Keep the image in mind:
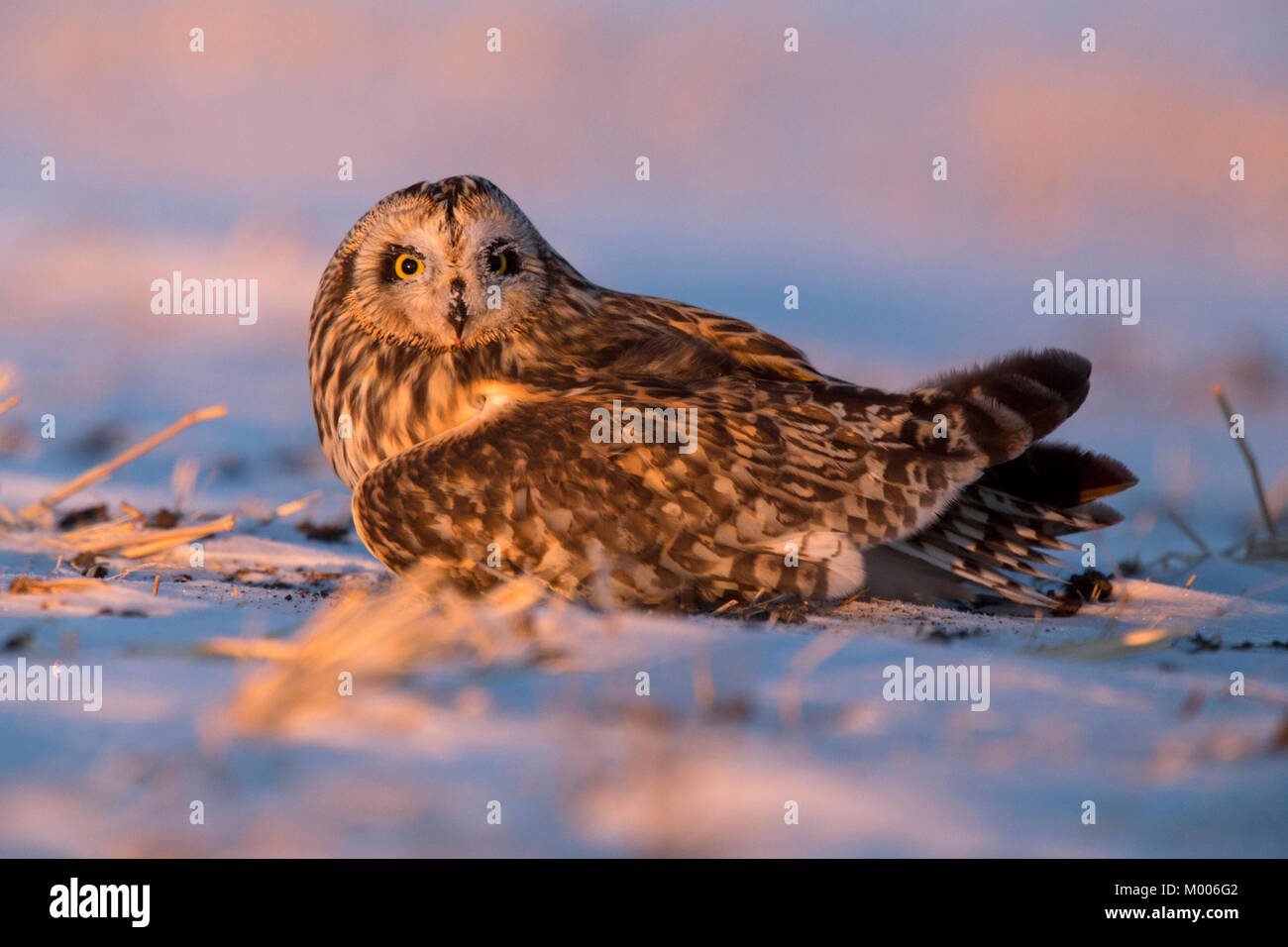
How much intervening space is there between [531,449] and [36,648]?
141 cm

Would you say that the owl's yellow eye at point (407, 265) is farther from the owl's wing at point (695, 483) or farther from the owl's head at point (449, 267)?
the owl's wing at point (695, 483)

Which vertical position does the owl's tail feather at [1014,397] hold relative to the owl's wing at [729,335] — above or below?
below

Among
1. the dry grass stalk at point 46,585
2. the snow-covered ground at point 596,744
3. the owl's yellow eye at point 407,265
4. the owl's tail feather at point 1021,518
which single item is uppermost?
the owl's yellow eye at point 407,265

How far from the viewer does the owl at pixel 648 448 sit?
364cm

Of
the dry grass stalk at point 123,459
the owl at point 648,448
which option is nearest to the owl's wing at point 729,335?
the owl at point 648,448

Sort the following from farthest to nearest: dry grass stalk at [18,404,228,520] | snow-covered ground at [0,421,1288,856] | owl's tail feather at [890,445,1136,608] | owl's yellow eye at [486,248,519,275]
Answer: owl's yellow eye at [486,248,519,275] < owl's tail feather at [890,445,1136,608] < dry grass stalk at [18,404,228,520] < snow-covered ground at [0,421,1288,856]

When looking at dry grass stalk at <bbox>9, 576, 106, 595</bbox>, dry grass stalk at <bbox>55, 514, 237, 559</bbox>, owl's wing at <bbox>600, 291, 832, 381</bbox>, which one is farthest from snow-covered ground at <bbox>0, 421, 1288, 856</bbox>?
owl's wing at <bbox>600, 291, 832, 381</bbox>

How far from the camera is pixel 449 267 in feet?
13.5

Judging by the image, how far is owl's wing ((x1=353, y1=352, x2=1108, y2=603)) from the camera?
363cm

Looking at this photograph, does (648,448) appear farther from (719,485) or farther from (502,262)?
(502,262)

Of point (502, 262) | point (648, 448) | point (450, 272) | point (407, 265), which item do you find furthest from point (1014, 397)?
point (407, 265)

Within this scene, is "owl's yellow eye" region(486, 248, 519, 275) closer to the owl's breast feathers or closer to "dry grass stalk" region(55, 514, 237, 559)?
the owl's breast feathers

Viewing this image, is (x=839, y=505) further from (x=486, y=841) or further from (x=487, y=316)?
(x=486, y=841)

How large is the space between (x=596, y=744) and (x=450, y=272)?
2296 millimetres
